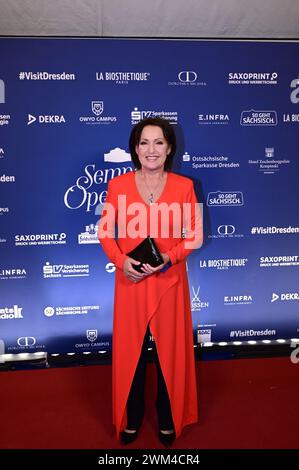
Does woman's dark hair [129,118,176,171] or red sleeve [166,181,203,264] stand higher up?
woman's dark hair [129,118,176,171]

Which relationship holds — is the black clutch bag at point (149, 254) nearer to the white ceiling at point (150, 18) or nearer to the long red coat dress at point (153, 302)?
the long red coat dress at point (153, 302)

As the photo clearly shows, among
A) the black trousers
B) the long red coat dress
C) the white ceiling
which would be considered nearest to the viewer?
the long red coat dress

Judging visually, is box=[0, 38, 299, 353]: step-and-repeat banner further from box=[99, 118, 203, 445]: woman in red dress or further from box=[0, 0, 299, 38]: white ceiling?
box=[99, 118, 203, 445]: woman in red dress

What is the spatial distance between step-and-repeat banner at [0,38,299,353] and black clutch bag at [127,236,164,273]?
970mm

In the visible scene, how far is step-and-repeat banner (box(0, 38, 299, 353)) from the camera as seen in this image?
2738mm

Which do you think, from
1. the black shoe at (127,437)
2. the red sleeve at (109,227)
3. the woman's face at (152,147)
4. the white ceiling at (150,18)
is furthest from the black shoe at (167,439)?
the white ceiling at (150,18)

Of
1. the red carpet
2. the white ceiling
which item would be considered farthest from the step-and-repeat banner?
the red carpet

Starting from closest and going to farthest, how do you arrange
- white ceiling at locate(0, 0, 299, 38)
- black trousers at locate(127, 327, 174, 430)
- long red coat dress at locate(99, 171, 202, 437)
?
1. long red coat dress at locate(99, 171, 202, 437)
2. black trousers at locate(127, 327, 174, 430)
3. white ceiling at locate(0, 0, 299, 38)

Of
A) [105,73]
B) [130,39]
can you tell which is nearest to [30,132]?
[105,73]

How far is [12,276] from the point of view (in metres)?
2.94

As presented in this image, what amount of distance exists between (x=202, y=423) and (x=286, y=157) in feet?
6.12

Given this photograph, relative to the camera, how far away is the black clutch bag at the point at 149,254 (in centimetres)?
202
